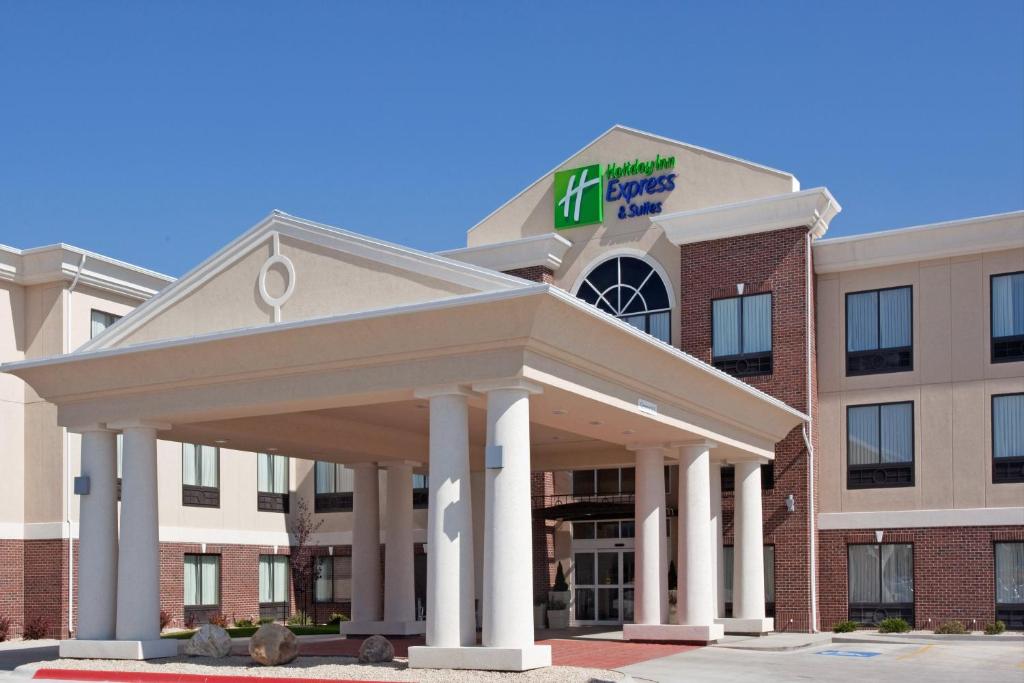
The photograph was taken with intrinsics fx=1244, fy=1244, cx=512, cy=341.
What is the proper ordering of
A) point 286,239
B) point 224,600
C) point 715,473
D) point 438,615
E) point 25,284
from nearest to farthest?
point 438,615, point 286,239, point 715,473, point 25,284, point 224,600

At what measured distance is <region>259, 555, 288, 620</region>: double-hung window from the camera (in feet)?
148

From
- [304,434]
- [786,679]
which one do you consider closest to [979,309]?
[786,679]

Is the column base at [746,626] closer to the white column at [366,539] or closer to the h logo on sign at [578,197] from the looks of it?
the white column at [366,539]

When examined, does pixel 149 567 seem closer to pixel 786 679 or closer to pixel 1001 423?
pixel 786 679

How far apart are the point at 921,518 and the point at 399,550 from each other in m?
14.0

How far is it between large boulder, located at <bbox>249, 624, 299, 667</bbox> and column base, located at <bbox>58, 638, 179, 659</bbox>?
2.66 metres

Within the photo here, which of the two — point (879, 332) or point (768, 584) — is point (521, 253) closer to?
point (879, 332)

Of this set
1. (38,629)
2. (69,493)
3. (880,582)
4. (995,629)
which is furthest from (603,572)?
(38,629)

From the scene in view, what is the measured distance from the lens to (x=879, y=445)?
113 ft

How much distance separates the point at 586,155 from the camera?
3859 centimetres

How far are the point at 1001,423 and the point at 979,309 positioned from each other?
10.1ft

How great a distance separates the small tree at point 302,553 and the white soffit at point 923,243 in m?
20.9

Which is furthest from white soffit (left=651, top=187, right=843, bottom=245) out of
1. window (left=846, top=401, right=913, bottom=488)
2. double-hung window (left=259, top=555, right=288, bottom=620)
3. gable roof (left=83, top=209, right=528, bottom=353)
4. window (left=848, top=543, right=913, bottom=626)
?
double-hung window (left=259, top=555, right=288, bottom=620)

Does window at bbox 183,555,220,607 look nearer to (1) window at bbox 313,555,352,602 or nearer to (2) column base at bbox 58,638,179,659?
(1) window at bbox 313,555,352,602
